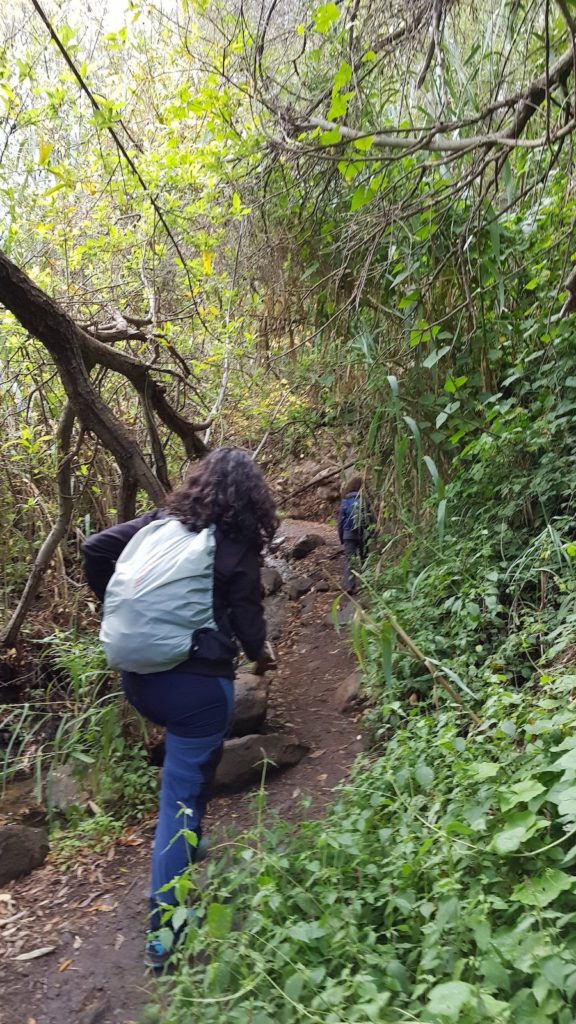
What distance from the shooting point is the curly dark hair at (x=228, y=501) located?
107 inches

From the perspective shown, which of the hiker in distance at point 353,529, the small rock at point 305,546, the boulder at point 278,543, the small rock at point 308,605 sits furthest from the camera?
the boulder at point 278,543

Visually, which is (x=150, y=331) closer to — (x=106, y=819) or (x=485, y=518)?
(x=485, y=518)

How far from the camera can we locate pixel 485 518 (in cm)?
389

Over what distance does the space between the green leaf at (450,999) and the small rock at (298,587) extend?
552cm

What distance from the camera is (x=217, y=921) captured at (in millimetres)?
1913

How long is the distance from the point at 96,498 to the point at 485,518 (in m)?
3.43

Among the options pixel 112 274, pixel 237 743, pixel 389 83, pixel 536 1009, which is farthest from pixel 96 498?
pixel 536 1009

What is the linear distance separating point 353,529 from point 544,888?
426cm

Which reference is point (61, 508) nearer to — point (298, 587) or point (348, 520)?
point (348, 520)

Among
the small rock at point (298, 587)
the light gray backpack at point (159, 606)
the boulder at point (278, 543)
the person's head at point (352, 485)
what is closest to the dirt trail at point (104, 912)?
the light gray backpack at point (159, 606)

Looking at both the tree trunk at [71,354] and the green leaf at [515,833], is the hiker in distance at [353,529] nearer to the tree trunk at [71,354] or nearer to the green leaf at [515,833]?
the tree trunk at [71,354]

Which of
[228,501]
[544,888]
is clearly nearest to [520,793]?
[544,888]

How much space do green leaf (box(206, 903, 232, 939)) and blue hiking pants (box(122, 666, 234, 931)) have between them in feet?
2.05

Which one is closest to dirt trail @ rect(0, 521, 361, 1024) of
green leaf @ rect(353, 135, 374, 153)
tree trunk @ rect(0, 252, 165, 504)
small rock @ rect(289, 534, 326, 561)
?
tree trunk @ rect(0, 252, 165, 504)
